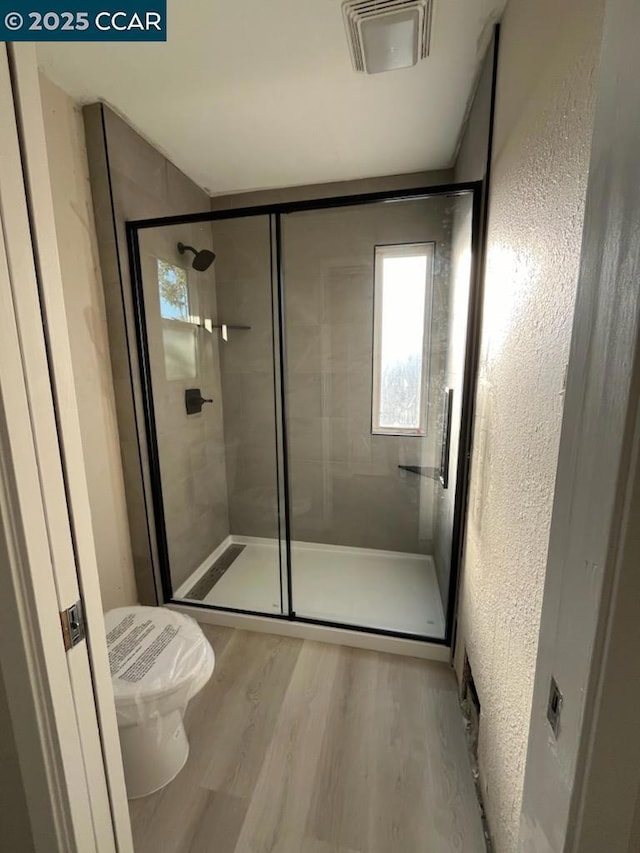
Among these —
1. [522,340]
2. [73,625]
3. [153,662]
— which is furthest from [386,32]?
[153,662]

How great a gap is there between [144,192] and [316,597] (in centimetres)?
237

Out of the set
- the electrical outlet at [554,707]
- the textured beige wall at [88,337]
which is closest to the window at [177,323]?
the textured beige wall at [88,337]

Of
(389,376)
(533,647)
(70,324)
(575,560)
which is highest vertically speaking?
(70,324)

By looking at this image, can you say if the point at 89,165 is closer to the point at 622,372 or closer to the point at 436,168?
the point at 436,168

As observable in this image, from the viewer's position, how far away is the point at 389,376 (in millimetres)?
2383

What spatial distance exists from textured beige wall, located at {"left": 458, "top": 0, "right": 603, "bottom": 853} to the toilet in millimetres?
922

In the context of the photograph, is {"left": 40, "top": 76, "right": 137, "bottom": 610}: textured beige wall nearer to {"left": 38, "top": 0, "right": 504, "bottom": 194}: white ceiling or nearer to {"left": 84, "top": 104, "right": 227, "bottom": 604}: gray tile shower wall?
{"left": 84, "top": 104, "right": 227, "bottom": 604}: gray tile shower wall

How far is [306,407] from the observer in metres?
2.50

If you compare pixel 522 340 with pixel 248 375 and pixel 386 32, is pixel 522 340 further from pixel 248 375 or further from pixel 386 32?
pixel 248 375

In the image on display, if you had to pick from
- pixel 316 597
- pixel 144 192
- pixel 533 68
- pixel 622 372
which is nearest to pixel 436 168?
pixel 533 68

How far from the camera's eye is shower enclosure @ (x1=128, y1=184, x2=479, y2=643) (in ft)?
6.50

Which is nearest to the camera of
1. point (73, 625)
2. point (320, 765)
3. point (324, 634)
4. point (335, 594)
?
point (73, 625)

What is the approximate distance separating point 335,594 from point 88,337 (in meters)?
1.89

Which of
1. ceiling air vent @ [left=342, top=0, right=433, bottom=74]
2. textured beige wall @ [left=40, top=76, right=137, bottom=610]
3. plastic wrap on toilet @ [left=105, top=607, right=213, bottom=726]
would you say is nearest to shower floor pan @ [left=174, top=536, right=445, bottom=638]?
textured beige wall @ [left=40, top=76, right=137, bottom=610]
